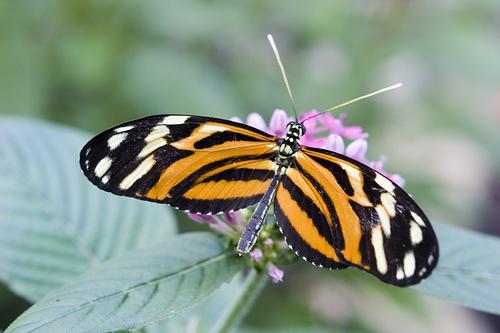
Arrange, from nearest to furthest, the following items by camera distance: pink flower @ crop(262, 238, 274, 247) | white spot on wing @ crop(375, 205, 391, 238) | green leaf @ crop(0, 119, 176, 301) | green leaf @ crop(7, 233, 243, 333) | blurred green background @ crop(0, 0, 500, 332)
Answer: green leaf @ crop(7, 233, 243, 333) → white spot on wing @ crop(375, 205, 391, 238) → pink flower @ crop(262, 238, 274, 247) → green leaf @ crop(0, 119, 176, 301) → blurred green background @ crop(0, 0, 500, 332)

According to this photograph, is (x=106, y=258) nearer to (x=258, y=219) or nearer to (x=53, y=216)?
(x=53, y=216)

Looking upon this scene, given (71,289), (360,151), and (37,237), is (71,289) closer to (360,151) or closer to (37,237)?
(37,237)

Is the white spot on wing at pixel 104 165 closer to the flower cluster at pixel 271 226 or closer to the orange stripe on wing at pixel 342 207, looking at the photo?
the flower cluster at pixel 271 226

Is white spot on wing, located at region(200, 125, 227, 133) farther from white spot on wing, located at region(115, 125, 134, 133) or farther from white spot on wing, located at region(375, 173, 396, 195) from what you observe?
white spot on wing, located at region(375, 173, 396, 195)

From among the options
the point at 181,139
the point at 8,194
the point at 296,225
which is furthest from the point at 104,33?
the point at 296,225

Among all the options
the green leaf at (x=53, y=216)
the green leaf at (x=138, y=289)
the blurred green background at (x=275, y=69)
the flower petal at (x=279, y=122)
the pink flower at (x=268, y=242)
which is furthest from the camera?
the blurred green background at (x=275, y=69)

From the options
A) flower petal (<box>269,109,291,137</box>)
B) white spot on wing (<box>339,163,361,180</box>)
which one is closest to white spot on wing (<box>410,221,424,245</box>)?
white spot on wing (<box>339,163,361,180</box>)

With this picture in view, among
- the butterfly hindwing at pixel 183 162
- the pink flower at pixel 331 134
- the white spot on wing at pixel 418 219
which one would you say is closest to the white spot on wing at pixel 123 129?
the butterfly hindwing at pixel 183 162

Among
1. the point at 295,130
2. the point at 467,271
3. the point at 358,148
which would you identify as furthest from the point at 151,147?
the point at 467,271
